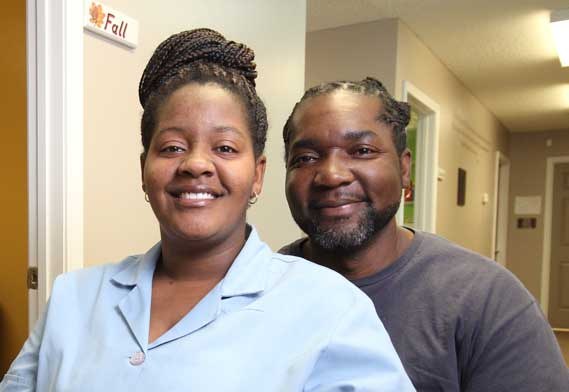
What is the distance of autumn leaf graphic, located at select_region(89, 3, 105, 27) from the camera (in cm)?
143

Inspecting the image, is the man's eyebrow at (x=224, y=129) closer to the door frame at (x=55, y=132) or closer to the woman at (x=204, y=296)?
the woman at (x=204, y=296)

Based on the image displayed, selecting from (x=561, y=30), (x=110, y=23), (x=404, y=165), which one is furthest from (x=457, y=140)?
(x=110, y=23)

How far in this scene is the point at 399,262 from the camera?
105 centimetres

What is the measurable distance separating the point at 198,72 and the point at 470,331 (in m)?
0.69

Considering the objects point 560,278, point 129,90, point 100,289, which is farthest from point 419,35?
point 560,278

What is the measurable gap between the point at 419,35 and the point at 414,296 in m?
2.65

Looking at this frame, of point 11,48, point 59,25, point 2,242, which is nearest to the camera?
point 59,25

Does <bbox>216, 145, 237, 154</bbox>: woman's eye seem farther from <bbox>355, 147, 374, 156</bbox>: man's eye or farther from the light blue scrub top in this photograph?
<bbox>355, 147, 374, 156</bbox>: man's eye

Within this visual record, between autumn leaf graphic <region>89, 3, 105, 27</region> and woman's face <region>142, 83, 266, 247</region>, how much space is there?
2.67 feet

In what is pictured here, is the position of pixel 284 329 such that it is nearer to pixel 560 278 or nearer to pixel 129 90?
pixel 129 90

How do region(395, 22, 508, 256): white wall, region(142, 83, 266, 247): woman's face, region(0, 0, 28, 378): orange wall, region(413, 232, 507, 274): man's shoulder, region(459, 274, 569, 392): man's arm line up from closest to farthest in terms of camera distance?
region(142, 83, 266, 247): woman's face → region(459, 274, 569, 392): man's arm → region(413, 232, 507, 274): man's shoulder → region(0, 0, 28, 378): orange wall → region(395, 22, 508, 256): white wall

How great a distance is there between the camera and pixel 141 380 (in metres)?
0.67

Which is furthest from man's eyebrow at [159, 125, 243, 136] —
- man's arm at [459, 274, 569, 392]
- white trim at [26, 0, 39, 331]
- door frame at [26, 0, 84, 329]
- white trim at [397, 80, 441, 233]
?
white trim at [397, 80, 441, 233]

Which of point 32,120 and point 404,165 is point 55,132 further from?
point 404,165
